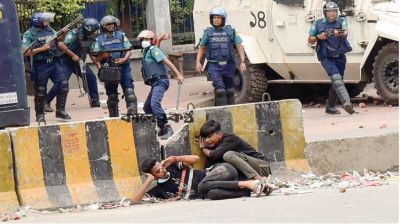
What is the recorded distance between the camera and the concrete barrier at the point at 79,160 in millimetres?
9156

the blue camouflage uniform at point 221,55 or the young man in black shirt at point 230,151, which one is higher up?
the blue camouflage uniform at point 221,55

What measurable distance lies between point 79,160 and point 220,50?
4250 millimetres

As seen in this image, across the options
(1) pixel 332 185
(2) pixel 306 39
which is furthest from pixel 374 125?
(2) pixel 306 39

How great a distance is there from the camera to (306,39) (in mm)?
15375

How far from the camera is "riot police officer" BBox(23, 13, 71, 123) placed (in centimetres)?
1384

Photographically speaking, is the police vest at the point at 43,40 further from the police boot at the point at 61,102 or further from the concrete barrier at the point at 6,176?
the concrete barrier at the point at 6,176

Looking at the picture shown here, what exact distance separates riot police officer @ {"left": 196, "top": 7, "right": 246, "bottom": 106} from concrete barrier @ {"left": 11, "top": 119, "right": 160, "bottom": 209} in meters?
3.86

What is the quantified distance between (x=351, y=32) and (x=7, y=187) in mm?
7065

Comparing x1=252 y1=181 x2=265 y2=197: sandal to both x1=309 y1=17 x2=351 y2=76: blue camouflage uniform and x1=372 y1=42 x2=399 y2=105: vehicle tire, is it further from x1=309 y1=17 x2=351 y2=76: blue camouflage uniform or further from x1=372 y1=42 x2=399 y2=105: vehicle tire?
x1=372 y1=42 x2=399 y2=105: vehicle tire

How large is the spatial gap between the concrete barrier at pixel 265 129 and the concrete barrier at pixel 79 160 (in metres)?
0.42

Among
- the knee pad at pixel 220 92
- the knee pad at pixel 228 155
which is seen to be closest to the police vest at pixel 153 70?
the knee pad at pixel 220 92

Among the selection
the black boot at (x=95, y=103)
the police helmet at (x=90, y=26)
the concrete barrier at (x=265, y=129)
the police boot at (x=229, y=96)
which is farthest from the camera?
the black boot at (x=95, y=103)

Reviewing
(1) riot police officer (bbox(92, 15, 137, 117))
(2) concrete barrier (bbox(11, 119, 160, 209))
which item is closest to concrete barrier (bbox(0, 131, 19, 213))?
(2) concrete barrier (bbox(11, 119, 160, 209))

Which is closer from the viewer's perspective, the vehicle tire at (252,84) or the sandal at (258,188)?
the sandal at (258,188)
